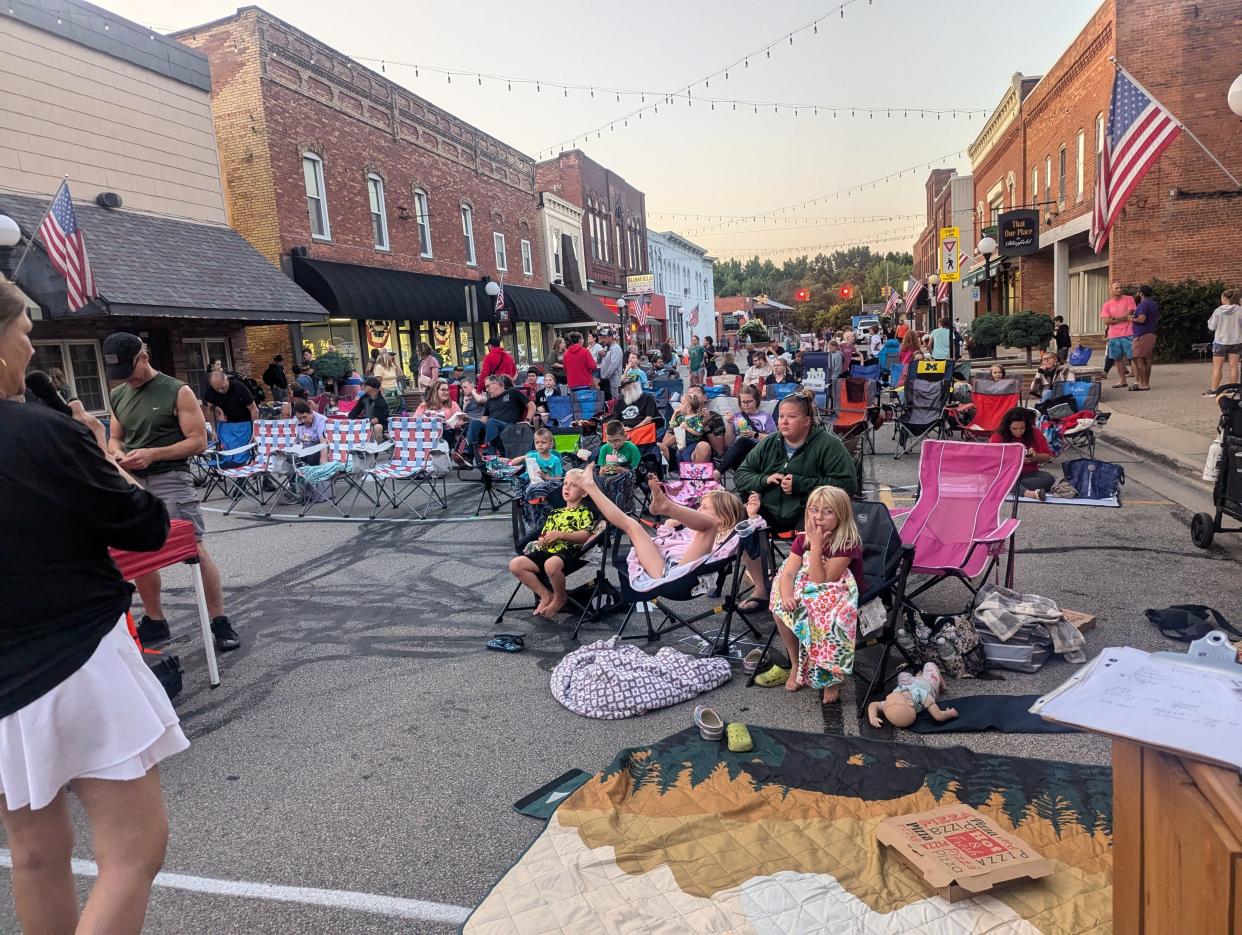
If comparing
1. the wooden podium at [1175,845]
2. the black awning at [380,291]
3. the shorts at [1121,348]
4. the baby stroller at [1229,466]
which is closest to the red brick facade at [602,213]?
the black awning at [380,291]

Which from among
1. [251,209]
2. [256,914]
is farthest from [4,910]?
[251,209]

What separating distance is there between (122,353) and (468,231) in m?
21.8

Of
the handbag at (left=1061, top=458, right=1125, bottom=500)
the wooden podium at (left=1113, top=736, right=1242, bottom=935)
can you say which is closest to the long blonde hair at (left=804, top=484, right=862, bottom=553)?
the wooden podium at (left=1113, top=736, right=1242, bottom=935)

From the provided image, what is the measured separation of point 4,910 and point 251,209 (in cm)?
1685

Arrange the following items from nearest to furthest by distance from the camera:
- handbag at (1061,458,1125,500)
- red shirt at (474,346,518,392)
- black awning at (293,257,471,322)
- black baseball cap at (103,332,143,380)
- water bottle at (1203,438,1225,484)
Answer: black baseball cap at (103,332,143,380)
water bottle at (1203,438,1225,484)
handbag at (1061,458,1125,500)
red shirt at (474,346,518,392)
black awning at (293,257,471,322)

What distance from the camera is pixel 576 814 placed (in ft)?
9.89

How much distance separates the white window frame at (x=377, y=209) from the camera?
20.1 m

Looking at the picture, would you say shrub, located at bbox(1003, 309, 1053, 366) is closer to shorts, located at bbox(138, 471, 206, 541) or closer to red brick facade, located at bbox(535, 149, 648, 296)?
shorts, located at bbox(138, 471, 206, 541)

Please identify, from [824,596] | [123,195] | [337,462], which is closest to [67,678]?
[824,596]

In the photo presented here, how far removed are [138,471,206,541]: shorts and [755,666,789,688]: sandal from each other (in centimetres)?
342

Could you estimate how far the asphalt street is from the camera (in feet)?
9.18

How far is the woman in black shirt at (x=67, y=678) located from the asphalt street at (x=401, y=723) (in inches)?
33.1

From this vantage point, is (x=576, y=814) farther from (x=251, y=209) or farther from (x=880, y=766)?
(x=251, y=209)

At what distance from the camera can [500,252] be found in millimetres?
27156
